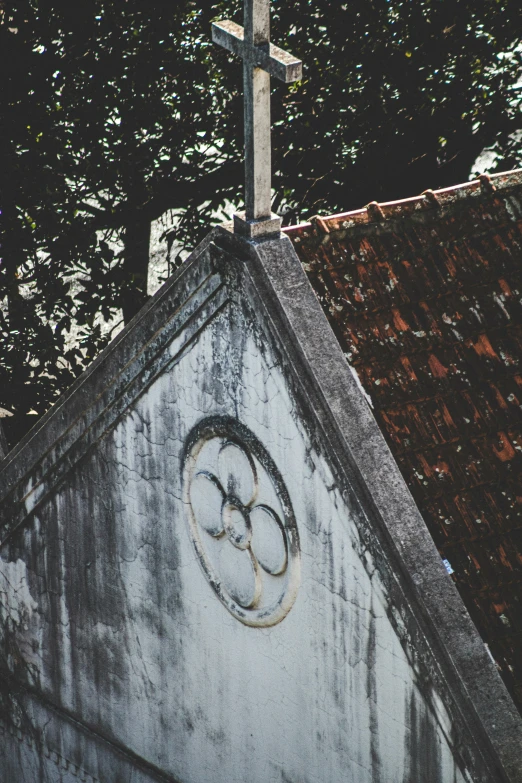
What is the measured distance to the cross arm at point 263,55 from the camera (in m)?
4.89

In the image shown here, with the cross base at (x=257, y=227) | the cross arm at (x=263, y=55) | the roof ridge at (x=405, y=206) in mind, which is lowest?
the cross base at (x=257, y=227)

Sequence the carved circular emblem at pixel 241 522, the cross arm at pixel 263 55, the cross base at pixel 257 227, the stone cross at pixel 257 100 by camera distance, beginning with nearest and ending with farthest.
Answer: the cross arm at pixel 263 55 < the stone cross at pixel 257 100 < the cross base at pixel 257 227 < the carved circular emblem at pixel 241 522

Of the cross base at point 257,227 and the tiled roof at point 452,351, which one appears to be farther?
the cross base at point 257,227

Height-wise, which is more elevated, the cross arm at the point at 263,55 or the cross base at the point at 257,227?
the cross arm at the point at 263,55

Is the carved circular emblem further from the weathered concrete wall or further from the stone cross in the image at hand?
the stone cross

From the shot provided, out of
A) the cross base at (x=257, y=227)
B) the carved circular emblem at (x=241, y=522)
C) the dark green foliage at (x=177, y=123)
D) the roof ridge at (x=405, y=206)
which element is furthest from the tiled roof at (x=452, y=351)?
the dark green foliage at (x=177, y=123)

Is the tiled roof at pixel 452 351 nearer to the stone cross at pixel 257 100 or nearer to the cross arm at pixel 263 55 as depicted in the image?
the stone cross at pixel 257 100

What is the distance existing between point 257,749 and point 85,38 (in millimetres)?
7523

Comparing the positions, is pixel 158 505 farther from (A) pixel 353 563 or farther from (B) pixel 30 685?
(B) pixel 30 685

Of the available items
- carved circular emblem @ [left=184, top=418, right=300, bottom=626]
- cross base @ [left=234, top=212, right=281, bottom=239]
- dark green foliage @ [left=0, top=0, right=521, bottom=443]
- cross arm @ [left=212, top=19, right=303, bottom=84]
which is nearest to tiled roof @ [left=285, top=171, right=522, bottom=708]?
cross base @ [left=234, top=212, right=281, bottom=239]

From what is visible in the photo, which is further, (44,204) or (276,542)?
(44,204)

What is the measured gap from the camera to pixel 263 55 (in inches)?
197

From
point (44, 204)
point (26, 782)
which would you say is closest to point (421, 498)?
point (26, 782)

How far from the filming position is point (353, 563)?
191 inches
